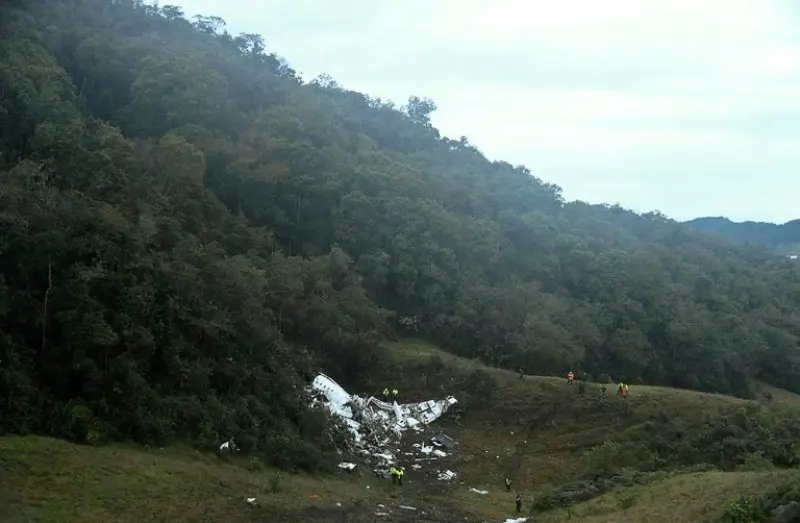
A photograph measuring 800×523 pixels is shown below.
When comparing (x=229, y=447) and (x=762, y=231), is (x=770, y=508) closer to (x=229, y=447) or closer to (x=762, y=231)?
(x=229, y=447)

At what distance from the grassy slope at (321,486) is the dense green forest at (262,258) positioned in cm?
159

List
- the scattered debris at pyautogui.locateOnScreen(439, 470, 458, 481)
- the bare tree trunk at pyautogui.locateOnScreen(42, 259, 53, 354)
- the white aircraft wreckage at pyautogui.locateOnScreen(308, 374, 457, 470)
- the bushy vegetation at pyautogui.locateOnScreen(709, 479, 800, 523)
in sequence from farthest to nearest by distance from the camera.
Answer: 1. the white aircraft wreckage at pyautogui.locateOnScreen(308, 374, 457, 470)
2. the scattered debris at pyautogui.locateOnScreen(439, 470, 458, 481)
3. the bare tree trunk at pyautogui.locateOnScreen(42, 259, 53, 354)
4. the bushy vegetation at pyautogui.locateOnScreen(709, 479, 800, 523)

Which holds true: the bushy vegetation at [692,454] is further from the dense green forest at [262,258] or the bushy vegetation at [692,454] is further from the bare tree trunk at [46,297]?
the bare tree trunk at [46,297]

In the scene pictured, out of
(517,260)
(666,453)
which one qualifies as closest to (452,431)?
(666,453)

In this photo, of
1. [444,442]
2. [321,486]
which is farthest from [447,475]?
[321,486]

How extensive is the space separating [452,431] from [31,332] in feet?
54.3

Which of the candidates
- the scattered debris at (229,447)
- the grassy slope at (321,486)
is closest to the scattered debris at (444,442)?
the grassy slope at (321,486)

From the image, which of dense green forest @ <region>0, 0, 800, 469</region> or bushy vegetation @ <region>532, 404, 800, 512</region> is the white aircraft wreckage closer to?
dense green forest @ <region>0, 0, 800, 469</region>

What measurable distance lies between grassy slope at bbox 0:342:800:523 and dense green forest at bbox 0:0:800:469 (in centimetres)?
159

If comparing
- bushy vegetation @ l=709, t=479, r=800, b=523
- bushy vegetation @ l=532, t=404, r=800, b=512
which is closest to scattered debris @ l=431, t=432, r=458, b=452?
bushy vegetation @ l=532, t=404, r=800, b=512

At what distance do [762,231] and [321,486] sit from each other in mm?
135087

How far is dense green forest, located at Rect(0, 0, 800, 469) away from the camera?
1894cm

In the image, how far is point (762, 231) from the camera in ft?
436

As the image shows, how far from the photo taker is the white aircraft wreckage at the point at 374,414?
2566 centimetres
